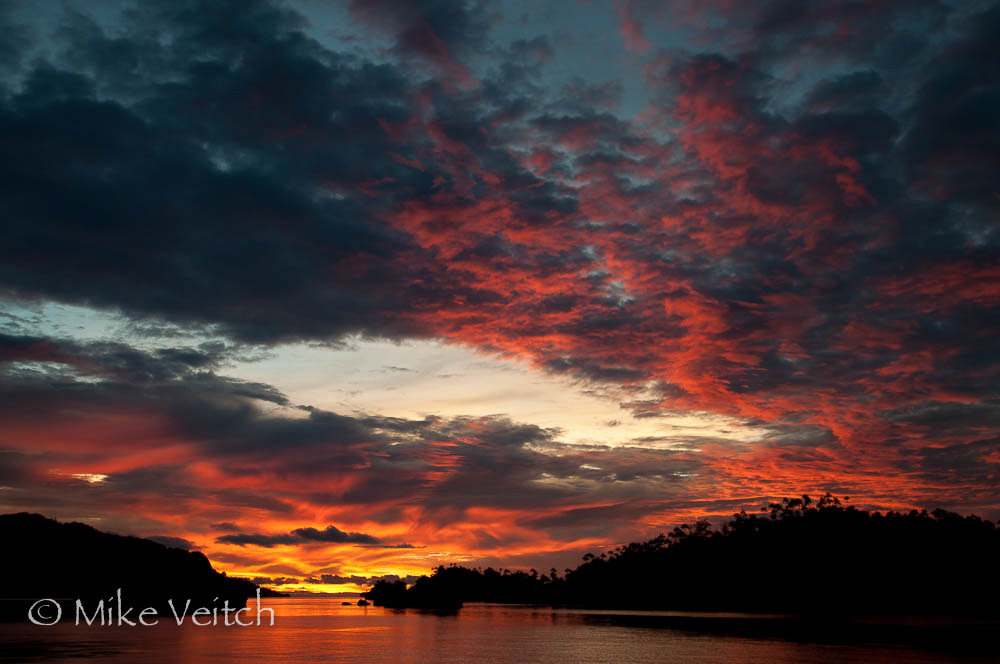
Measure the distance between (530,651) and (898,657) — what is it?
41834 millimetres

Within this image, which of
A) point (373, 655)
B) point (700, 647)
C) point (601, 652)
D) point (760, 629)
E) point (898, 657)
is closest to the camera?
point (898, 657)

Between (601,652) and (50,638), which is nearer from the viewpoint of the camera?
(601,652)

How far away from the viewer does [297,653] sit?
8981 centimetres

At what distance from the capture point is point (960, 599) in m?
190

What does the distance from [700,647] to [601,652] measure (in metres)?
15.9

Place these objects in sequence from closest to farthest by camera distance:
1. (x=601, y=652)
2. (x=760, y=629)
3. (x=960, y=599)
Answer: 1. (x=601, y=652)
2. (x=760, y=629)
3. (x=960, y=599)

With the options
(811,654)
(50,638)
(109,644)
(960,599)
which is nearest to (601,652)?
(811,654)

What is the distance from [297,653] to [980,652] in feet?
261

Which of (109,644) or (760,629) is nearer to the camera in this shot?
(109,644)

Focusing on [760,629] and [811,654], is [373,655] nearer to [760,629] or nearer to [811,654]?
[811,654]

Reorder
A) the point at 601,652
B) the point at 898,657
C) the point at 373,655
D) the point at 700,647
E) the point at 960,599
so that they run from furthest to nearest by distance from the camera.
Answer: the point at 960,599 < the point at 700,647 < the point at 601,652 < the point at 373,655 < the point at 898,657

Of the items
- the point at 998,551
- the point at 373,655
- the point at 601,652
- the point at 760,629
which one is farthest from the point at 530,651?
the point at 998,551

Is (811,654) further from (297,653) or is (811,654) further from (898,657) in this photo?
(297,653)

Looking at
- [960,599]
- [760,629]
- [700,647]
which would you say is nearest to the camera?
[700,647]
